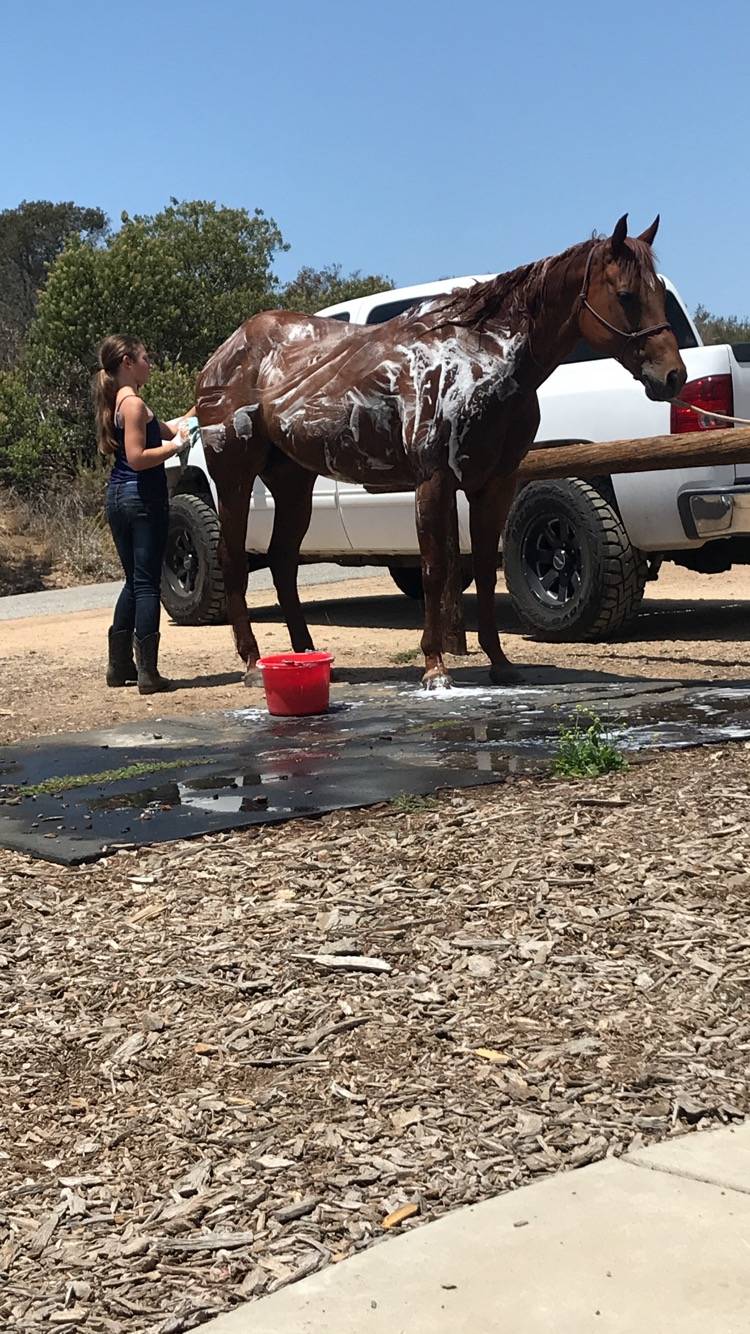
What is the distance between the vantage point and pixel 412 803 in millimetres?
5750

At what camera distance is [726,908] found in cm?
457

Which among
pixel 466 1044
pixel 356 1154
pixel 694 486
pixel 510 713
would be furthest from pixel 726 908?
pixel 694 486

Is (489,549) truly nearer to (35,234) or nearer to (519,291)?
(519,291)

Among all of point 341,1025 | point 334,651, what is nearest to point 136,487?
point 334,651

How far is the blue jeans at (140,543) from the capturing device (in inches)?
376

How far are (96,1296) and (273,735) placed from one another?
4.78 m

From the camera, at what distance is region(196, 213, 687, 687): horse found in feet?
26.9

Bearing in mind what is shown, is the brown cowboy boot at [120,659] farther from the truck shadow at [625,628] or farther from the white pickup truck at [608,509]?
the truck shadow at [625,628]

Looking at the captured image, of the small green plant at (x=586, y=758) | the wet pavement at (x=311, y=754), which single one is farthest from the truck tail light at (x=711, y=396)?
the small green plant at (x=586, y=758)

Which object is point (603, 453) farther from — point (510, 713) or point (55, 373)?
point (55, 373)

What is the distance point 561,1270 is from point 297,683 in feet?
17.9

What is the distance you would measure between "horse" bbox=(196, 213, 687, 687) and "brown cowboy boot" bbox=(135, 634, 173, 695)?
1.77ft

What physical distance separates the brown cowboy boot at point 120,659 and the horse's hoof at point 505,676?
2.33 metres

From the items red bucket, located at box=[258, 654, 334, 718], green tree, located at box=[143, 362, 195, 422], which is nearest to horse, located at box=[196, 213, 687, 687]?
red bucket, located at box=[258, 654, 334, 718]
